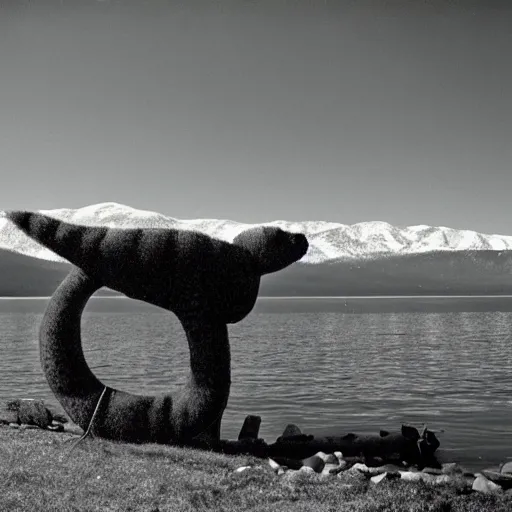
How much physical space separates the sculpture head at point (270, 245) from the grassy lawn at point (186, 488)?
3.71 m

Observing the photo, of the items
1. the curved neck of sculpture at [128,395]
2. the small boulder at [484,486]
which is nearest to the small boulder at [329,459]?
the curved neck of sculpture at [128,395]

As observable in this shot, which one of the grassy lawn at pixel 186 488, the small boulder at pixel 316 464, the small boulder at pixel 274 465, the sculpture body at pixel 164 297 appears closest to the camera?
the grassy lawn at pixel 186 488

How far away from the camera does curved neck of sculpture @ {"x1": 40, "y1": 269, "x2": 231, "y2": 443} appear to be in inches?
490

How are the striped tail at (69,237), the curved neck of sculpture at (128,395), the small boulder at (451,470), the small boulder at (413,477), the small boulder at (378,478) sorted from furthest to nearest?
the curved neck of sculpture at (128,395), the striped tail at (69,237), the small boulder at (451,470), the small boulder at (413,477), the small boulder at (378,478)

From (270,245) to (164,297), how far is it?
2.24 metres

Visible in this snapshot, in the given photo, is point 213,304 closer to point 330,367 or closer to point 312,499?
point 312,499

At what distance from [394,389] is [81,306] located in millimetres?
18888

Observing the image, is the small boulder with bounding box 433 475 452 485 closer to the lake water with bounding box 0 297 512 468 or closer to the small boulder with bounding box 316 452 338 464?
the small boulder with bounding box 316 452 338 464

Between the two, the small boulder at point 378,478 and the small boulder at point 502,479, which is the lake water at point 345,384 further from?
the small boulder at point 378,478

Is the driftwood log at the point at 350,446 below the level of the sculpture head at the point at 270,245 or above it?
below

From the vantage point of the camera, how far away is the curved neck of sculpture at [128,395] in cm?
1245

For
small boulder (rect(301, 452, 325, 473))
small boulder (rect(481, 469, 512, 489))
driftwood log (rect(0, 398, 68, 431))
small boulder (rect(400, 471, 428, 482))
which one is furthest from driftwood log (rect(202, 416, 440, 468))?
driftwood log (rect(0, 398, 68, 431))

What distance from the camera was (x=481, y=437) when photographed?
59.9 ft

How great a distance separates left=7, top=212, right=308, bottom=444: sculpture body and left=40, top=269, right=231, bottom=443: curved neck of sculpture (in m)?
0.02
